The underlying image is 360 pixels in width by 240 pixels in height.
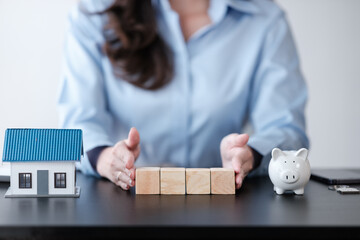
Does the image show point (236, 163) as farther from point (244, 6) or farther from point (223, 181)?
point (244, 6)

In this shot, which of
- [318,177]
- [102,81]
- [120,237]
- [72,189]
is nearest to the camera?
[120,237]

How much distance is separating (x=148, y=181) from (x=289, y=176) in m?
0.32

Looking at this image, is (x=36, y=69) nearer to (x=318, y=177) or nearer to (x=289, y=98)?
(x=289, y=98)

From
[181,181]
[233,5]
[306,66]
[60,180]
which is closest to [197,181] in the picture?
[181,181]

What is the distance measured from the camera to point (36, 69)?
1.84m

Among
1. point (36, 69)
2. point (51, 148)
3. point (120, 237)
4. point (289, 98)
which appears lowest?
point (120, 237)

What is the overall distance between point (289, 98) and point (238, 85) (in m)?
0.21

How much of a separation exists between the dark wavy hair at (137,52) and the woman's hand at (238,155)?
614 millimetres

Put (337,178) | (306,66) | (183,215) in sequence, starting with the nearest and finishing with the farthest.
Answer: (183,215) → (337,178) → (306,66)

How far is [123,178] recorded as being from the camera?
1.07 metres

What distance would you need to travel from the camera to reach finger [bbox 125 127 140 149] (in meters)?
1.04

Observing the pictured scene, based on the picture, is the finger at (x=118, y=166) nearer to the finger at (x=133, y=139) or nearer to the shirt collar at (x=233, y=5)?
the finger at (x=133, y=139)

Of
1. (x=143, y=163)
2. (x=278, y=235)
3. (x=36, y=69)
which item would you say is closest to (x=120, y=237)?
(x=278, y=235)

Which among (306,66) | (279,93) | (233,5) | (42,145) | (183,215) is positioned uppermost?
(233,5)
